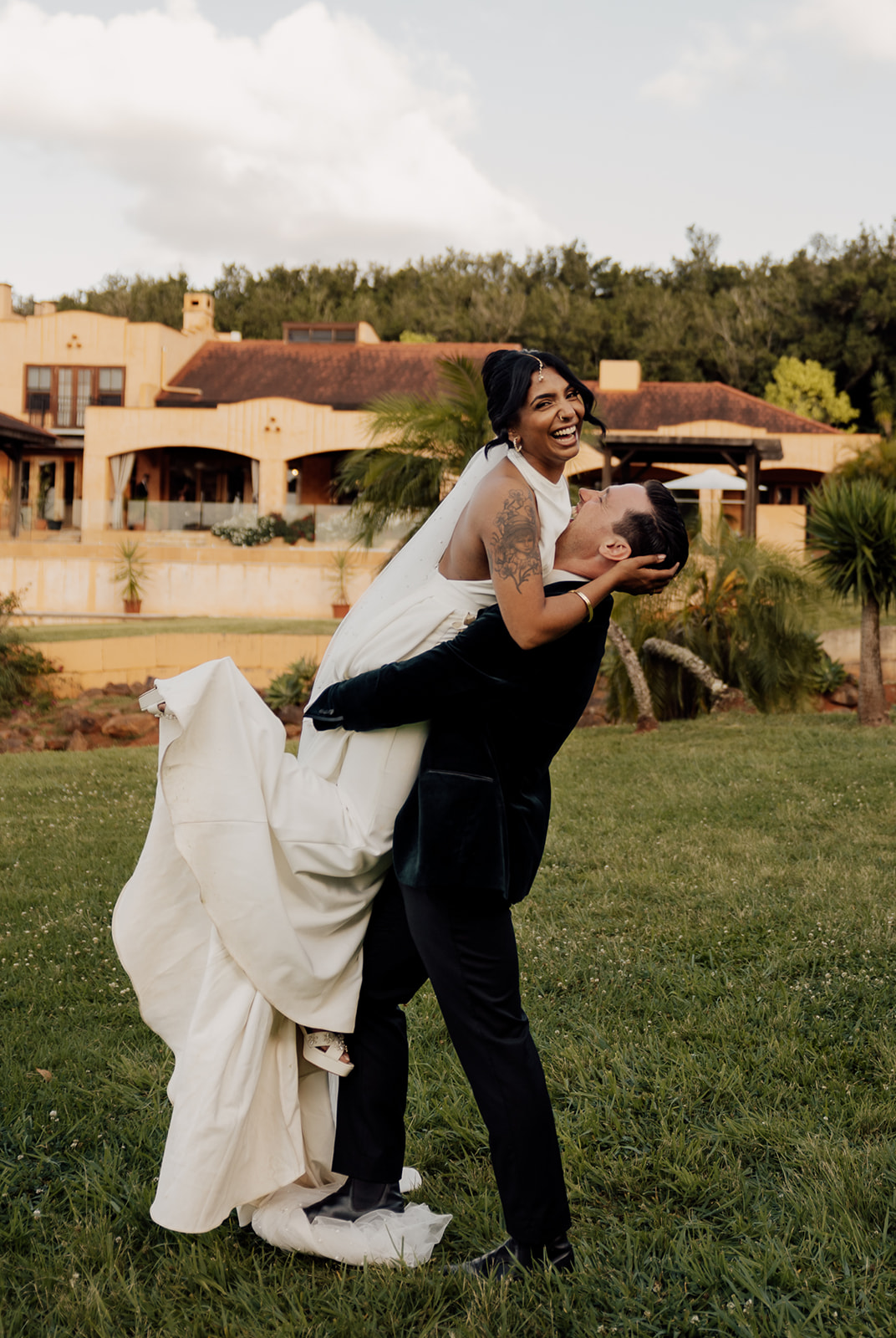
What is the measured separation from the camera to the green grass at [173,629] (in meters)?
17.4

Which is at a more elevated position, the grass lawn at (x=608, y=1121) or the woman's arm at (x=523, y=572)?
the woman's arm at (x=523, y=572)

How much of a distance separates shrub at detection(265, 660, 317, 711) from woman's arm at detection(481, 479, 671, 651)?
451 inches

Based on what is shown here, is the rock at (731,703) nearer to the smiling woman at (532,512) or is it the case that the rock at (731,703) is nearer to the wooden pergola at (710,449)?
the wooden pergola at (710,449)

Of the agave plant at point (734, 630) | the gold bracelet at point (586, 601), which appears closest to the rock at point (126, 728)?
the agave plant at point (734, 630)

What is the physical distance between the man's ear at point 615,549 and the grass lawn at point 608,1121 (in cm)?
142

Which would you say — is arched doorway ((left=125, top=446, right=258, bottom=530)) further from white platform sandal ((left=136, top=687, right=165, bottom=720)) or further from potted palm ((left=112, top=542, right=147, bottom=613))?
white platform sandal ((left=136, top=687, right=165, bottom=720))

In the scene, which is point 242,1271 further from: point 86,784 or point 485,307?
point 485,307

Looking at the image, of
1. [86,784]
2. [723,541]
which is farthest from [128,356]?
[86,784]

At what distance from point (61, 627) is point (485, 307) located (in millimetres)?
36727

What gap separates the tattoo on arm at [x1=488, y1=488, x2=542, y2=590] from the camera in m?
2.06

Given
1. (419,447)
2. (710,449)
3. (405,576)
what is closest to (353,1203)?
(405,576)

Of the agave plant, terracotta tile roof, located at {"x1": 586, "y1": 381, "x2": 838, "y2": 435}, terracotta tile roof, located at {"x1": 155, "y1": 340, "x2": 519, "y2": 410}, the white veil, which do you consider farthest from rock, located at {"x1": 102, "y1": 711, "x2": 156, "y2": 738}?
terracotta tile roof, located at {"x1": 155, "y1": 340, "x2": 519, "y2": 410}

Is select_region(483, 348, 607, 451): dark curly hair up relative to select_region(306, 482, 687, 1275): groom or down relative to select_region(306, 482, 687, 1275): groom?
up

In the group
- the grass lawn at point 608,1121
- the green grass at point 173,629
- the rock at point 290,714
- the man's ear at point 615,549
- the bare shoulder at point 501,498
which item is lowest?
the rock at point 290,714
